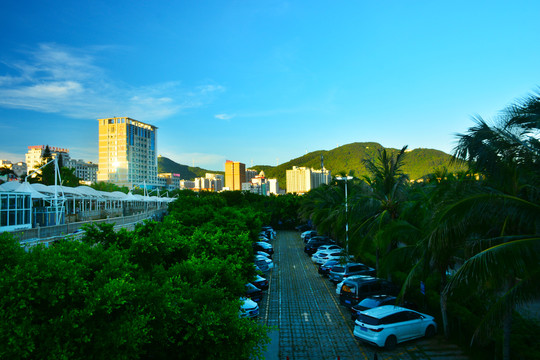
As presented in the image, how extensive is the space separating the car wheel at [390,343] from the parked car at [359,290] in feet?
11.9

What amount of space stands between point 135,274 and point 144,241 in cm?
123

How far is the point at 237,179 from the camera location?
7810 inches

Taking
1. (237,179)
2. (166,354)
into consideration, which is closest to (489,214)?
(166,354)

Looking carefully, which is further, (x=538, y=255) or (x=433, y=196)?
(x=433, y=196)

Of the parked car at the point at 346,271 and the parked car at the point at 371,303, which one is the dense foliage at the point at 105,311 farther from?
the parked car at the point at 346,271

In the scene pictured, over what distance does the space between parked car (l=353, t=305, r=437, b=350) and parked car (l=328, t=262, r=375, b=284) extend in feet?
25.1

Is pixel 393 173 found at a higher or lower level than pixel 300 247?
higher

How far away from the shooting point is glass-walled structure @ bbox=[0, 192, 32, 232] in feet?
63.3

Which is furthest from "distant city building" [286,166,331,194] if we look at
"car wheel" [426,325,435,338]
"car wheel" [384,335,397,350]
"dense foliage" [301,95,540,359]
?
"dense foliage" [301,95,540,359]

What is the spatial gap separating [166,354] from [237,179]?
192929 mm

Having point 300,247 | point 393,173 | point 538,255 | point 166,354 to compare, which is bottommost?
point 300,247

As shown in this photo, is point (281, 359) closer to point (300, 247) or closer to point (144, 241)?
point (144, 241)

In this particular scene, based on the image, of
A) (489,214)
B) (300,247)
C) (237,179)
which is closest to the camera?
(489,214)

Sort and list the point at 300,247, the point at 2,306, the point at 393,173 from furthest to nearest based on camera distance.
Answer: the point at 300,247 < the point at 393,173 < the point at 2,306
